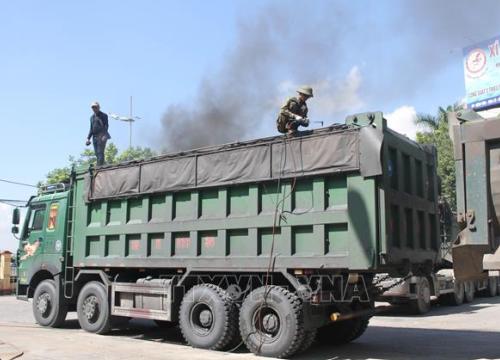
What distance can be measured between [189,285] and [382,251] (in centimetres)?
353

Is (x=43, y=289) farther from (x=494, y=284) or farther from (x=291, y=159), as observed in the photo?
(x=494, y=284)

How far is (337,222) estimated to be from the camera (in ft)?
24.6

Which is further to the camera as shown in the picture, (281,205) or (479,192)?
(281,205)

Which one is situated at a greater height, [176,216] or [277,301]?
[176,216]

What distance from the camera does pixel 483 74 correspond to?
106 ft

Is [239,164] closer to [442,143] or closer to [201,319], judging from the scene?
[201,319]

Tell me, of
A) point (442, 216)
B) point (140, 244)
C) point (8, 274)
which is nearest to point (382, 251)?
point (140, 244)

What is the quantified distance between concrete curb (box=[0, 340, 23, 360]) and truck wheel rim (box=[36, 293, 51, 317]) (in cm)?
240

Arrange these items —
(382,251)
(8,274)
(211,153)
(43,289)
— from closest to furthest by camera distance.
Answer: (382,251), (211,153), (43,289), (8,274)

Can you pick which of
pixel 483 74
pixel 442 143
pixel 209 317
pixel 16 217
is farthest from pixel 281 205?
pixel 483 74

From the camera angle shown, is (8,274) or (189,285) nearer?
(189,285)

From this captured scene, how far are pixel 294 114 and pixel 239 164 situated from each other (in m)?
1.14

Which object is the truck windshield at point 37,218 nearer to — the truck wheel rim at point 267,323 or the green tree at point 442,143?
the truck wheel rim at point 267,323

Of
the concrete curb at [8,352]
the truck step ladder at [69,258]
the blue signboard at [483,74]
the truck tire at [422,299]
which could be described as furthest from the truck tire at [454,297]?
Result: the blue signboard at [483,74]
